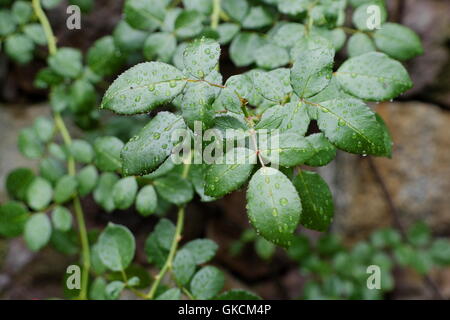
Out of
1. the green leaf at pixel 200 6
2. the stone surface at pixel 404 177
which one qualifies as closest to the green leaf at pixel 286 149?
the green leaf at pixel 200 6

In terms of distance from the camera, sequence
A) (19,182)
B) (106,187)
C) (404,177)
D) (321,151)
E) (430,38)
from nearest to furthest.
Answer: (321,151)
(106,187)
(19,182)
(430,38)
(404,177)

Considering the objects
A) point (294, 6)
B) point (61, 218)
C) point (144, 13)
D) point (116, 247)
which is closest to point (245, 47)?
point (294, 6)

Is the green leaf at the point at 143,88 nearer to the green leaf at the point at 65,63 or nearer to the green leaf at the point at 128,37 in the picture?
the green leaf at the point at 128,37

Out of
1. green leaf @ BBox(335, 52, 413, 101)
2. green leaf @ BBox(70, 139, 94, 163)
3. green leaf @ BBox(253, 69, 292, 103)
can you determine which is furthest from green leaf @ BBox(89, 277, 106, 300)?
green leaf @ BBox(335, 52, 413, 101)

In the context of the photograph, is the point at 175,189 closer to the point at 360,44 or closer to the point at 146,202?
the point at 146,202
